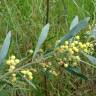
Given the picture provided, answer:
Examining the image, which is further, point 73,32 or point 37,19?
point 37,19

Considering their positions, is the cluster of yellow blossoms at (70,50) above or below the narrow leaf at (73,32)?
below

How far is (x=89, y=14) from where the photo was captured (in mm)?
1856

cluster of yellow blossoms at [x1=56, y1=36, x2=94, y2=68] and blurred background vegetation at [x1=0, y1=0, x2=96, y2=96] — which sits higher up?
blurred background vegetation at [x1=0, y1=0, x2=96, y2=96]

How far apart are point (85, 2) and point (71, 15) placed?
167mm

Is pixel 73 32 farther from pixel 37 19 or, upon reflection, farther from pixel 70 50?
pixel 37 19

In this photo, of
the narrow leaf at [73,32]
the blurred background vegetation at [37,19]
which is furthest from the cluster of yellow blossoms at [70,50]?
the blurred background vegetation at [37,19]

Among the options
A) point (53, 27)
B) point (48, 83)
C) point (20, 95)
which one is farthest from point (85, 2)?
point (20, 95)

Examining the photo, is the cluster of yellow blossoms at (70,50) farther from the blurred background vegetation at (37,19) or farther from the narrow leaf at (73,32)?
the blurred background vegetation at (37,19)

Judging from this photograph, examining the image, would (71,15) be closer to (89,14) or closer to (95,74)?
(89,14)

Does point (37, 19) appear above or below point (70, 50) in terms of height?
above

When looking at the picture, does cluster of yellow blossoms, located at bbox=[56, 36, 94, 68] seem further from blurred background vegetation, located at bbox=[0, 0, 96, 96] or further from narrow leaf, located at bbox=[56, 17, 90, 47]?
blurred background vegetation, located at bbox=[0, 0, 96, 96]

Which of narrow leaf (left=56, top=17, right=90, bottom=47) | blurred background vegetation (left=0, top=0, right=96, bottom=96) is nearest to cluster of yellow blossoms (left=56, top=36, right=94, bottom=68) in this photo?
narrow leaf (left=56, top=17, right=90, bottom=47)

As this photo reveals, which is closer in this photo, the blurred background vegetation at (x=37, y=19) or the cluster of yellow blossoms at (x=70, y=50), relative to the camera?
the cluster of yellow blossoms at (x=70, y=50)

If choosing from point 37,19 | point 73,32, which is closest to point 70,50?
point 73,32
